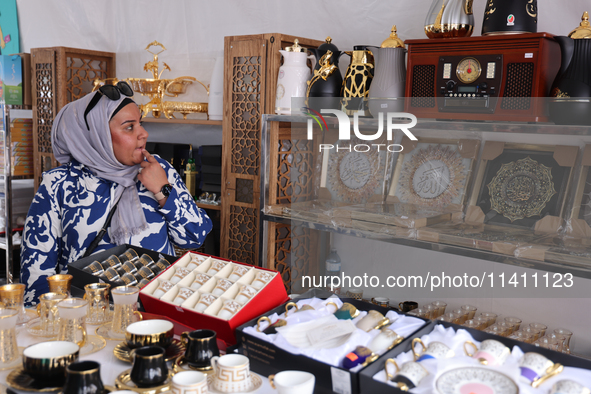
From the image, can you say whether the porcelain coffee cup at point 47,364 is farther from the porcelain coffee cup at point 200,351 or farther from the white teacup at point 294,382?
the white teacup at point 294,382

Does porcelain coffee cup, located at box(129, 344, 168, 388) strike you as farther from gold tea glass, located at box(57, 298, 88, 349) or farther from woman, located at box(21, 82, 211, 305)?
woman, located at box(21, 82, 211, 305)

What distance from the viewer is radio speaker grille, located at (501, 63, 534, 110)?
1.60 meters

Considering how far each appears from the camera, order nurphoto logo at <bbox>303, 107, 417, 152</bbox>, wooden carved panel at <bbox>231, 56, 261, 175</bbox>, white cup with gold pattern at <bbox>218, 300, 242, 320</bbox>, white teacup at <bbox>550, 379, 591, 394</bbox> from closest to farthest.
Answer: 1. white teacup at <bbox>550, 379, 591, 394</bbox>
2. white cup with gold pattern at <bbox>218, 300, 242, 320</bbox>
3. nurphoto logo at <bbox>303, 107, 417, 152</bbox>
4. wooden carved panel at <bbox>231, 56, 261, 175</bbox>

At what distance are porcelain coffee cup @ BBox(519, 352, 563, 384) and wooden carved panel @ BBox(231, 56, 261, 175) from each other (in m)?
1.72

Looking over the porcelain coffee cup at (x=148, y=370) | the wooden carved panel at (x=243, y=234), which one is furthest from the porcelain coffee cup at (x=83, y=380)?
the wooden carved panel at (x=243, y=234)

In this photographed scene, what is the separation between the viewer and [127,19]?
3.50 meters

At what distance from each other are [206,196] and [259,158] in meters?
0.55

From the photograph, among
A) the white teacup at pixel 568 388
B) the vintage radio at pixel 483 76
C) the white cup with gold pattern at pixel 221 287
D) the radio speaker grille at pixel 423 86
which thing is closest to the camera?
the white teacup at pixel 568 388

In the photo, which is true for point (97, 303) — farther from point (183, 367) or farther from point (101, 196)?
point (101, 196)

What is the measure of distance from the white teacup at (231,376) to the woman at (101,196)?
116 centimetres

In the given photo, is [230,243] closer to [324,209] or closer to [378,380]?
[324,209]

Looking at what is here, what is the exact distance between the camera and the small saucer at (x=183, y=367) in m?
1.03

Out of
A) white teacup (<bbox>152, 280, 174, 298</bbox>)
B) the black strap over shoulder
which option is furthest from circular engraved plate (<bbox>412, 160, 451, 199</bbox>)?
the black strap over shoulder

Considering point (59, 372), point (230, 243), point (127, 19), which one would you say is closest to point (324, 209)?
point (230, 243)
